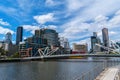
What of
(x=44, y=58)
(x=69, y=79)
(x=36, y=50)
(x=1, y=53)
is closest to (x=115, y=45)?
(x=44, y=58)

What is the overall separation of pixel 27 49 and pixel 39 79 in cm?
13994

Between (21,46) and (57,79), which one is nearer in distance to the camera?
(57,79)

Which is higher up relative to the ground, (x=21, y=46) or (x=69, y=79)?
(x=21, y=46)

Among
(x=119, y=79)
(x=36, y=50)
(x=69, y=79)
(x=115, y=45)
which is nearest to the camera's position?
(x=119, y=79)

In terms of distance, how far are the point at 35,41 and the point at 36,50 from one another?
49.5 feet

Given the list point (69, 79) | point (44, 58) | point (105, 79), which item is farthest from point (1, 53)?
point (105, 79)

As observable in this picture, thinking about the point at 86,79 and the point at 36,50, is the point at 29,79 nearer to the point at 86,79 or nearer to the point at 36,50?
the point at 86,79

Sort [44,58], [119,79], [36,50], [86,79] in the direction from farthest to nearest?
[36,50] → [44,58] → [86,79] → [119,79]

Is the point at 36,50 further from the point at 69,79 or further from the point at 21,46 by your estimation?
the point at 69,79

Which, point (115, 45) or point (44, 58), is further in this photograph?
point (115, 45)

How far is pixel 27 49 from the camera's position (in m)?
167

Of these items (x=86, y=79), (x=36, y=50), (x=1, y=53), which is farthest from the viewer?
(x=36, y=50)

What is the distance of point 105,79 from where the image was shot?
61.4ft

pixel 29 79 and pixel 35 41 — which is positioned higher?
pixel 35 41
